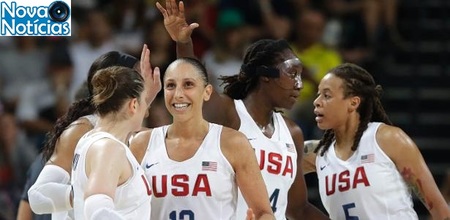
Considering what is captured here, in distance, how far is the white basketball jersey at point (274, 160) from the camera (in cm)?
687

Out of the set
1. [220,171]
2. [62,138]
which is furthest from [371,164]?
[62,138]

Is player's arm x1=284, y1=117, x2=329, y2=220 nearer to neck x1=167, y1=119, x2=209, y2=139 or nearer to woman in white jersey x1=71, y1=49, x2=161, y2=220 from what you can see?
neck x1=167, y1=119, x2=209, y2=139

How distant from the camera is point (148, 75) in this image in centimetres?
684

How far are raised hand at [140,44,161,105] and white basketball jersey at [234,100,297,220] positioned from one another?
527 mm

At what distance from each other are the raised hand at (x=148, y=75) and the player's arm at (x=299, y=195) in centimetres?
94

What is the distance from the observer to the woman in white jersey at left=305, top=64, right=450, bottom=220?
6797 millimetres

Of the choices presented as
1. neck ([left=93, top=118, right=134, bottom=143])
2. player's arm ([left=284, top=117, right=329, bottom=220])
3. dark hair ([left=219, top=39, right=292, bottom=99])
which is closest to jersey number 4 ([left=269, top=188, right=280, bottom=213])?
player's arm ([left=284, top=117, right=329, bottom=220])

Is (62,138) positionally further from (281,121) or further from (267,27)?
(267,27)

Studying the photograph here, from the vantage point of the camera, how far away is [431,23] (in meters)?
12.4

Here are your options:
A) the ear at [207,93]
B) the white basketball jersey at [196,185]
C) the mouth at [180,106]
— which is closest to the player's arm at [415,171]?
the white basketball jersey at [196,185]

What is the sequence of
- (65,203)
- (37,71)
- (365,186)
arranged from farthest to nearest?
(37,71), (365,186), (65,203)

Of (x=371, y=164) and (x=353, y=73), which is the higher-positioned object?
(x=353, y=73)

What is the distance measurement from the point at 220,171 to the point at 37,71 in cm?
523

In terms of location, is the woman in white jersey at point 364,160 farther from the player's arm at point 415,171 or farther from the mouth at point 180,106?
the mouth at point 180,106
